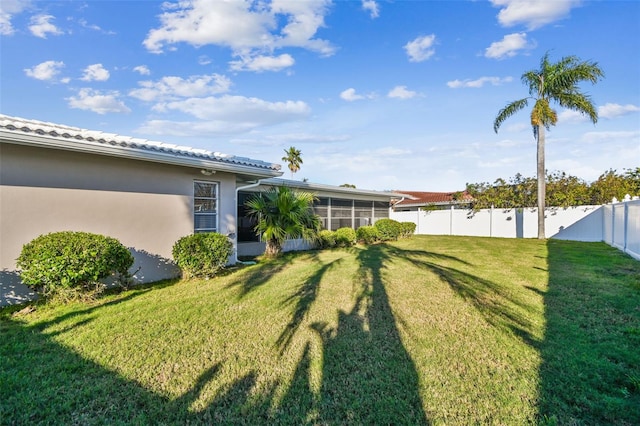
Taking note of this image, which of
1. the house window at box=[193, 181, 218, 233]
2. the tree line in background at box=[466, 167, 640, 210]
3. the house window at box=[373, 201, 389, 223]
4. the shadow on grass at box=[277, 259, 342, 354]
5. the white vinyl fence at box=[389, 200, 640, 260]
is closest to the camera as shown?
the shadow on grass at box=[277, 259, 342, 354]

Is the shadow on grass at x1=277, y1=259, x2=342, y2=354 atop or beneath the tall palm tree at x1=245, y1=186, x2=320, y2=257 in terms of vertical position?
beneath

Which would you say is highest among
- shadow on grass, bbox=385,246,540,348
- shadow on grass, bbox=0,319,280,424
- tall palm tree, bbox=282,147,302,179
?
tall palm tree, bbox=282,147,302,179

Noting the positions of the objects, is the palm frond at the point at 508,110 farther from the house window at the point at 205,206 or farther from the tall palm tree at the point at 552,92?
the house window at the point at 205,206

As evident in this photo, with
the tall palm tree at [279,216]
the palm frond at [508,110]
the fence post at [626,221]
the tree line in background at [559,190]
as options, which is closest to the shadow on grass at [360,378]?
the tall palm tree at [279,216]

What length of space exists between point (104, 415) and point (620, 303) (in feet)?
24.3

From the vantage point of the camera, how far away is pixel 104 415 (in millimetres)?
2654

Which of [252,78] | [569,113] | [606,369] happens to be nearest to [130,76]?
[252,78]

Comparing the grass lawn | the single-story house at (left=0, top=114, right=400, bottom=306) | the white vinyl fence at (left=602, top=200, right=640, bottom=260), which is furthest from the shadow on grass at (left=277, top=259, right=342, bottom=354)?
the white vinyl fence at (left=602, top=200, right=640, bottom=260)

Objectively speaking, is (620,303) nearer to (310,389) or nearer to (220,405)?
(310,389)

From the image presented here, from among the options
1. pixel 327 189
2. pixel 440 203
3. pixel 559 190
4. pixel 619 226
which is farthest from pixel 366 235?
pixel 440 203

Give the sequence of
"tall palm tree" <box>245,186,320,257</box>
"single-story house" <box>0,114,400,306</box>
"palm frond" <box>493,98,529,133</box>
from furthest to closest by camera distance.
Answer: "palm frond" <box>493,98,529,133</box>
"tall palm tree" <box>245,186,320,257</box>
"single-story house" <box>0,114,400,306</box>

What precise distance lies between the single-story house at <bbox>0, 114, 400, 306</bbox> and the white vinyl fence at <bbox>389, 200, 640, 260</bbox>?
1233 centimetres

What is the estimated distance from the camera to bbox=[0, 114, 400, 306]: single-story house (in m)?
5.51

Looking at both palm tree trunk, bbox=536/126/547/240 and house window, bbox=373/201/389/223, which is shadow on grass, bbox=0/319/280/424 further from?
palm tree trunk, bbox=536/126/547/240
